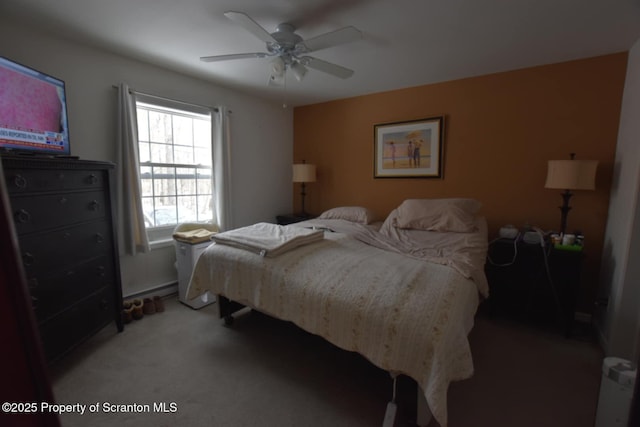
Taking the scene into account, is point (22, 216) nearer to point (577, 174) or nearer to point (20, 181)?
point (20, 181)

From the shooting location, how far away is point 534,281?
7.83ft

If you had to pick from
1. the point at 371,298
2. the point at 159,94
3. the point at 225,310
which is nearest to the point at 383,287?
the point at 371,298

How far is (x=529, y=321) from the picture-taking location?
99.2 inches

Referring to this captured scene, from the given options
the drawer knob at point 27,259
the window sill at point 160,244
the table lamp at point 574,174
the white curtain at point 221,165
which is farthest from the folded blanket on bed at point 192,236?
the table lamp at point 574,174

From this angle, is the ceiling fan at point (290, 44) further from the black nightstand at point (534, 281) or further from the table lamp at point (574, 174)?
the black nightstand at point (534, 281)

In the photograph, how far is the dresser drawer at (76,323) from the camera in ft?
5.41

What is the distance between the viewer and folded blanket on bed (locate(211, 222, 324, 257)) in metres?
1.97

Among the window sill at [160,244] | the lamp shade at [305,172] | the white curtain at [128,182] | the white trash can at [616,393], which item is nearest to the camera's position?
the white trash can at [616,393]

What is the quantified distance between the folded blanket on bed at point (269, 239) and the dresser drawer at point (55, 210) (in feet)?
2.81

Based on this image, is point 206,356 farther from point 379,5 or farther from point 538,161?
point 538,161

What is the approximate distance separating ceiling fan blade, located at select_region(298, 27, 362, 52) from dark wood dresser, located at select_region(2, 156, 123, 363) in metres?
1.72

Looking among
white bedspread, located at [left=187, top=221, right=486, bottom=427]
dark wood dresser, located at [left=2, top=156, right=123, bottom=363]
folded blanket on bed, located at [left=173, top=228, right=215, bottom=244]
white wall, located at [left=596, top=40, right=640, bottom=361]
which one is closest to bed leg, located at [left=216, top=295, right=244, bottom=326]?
white bedspread, located at [left=187, top=221, right=486, bottom=427]

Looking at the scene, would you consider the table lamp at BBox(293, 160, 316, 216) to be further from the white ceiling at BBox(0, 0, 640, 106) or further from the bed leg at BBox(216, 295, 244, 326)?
the bed leg at BBox(216, 295, 244, 326)

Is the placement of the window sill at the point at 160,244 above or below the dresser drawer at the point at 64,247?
below
